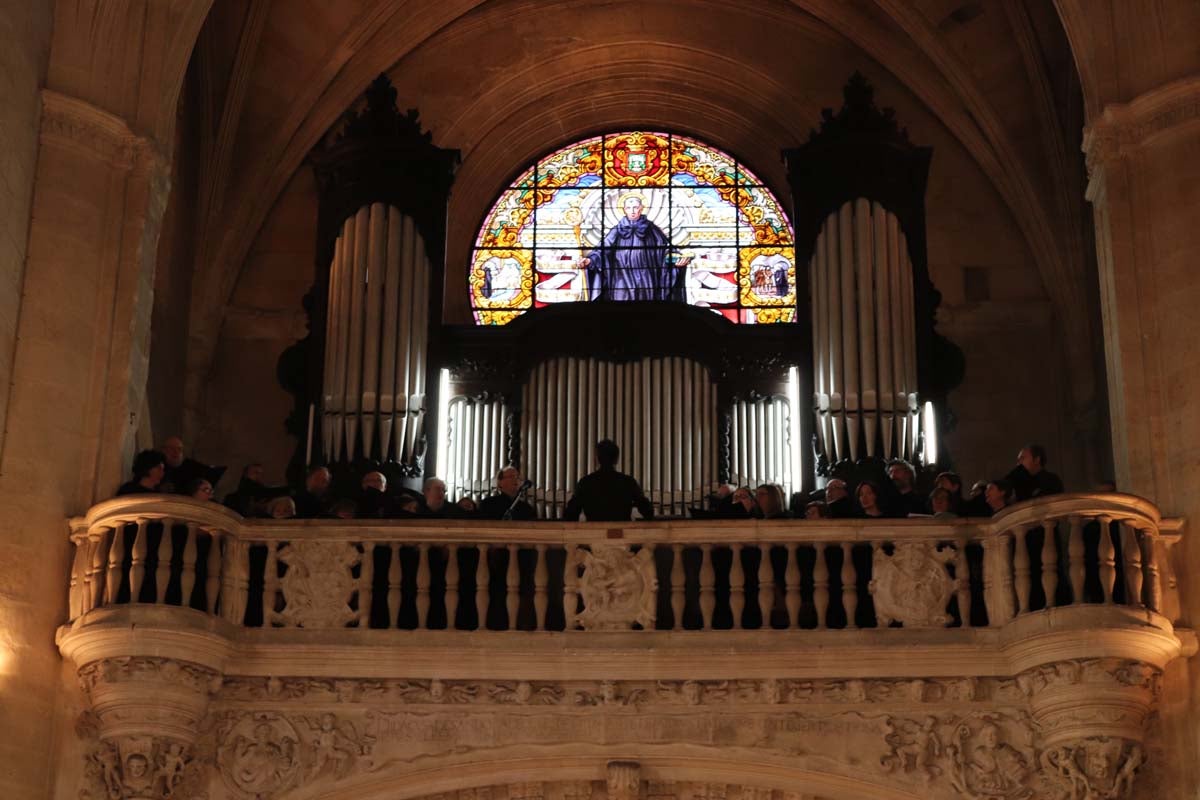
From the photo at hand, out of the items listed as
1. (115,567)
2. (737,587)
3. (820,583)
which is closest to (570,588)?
(737,587)

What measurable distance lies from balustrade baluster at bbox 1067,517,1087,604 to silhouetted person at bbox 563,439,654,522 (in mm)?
2743

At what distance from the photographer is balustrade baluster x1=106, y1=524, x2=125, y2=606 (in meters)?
15.5

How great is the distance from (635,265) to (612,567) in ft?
20.1

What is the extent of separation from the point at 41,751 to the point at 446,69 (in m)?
8.90

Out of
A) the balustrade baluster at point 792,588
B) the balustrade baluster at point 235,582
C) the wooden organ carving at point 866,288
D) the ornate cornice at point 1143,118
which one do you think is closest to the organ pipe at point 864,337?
the wooden organ carving at point 866,288

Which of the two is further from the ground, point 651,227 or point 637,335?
point 651,227

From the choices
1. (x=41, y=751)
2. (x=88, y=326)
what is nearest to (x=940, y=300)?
(x=88, y=326)

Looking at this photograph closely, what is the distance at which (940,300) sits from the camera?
20.4 m

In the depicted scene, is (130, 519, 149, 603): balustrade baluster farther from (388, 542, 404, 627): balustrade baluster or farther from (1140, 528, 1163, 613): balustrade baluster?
(1140, 528, 1163, 613): balustrade baluster

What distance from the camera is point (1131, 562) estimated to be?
1546 centimetres

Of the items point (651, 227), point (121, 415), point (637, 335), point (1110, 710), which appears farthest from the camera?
point (651, 227)

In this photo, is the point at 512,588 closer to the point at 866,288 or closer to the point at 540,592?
the point at 540,592

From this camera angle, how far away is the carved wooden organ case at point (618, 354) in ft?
63.6

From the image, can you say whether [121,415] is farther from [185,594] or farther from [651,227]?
[651,227]
